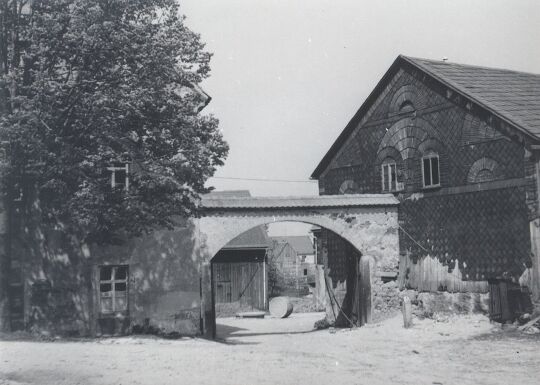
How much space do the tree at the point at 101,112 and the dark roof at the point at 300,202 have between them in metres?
2.70

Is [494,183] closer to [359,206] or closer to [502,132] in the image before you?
[502,132]

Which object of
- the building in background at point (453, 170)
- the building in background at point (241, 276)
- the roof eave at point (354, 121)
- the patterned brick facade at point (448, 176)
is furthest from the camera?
the building in background at point (241, 276)

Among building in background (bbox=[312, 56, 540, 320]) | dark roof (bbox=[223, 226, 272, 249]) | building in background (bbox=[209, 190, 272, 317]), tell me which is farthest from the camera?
dark roof (bbox=[223, 226, 272, 249])

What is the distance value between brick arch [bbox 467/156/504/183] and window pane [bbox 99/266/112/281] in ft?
35.3

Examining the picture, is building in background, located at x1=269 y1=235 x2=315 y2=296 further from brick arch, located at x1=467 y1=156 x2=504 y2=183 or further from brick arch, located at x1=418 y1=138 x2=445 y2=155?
brick arch, located at x1=467 y1=156 x2=504 y2=183

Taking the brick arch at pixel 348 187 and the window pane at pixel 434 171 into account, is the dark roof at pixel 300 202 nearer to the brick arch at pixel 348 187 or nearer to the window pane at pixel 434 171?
the window pane at pixel 434 171

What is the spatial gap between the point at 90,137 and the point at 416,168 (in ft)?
34.8

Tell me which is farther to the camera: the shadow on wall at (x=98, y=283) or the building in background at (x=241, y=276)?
the building in background at (x=241, y=276)

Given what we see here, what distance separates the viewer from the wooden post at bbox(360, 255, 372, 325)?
20891 mm

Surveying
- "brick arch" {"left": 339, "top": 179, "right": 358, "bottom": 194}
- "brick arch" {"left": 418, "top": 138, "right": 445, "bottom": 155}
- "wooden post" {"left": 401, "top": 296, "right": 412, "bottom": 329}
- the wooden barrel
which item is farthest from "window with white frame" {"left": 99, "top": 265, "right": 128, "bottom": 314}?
Result: the wooden barrel

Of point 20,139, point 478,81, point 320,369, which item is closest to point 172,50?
point 20,139

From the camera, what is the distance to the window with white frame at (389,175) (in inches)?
Answer: 857

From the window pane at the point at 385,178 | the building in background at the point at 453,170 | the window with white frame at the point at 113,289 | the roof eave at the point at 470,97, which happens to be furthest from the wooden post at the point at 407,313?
the window with white frame at the point at 113,289

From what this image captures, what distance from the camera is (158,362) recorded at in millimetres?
12680
